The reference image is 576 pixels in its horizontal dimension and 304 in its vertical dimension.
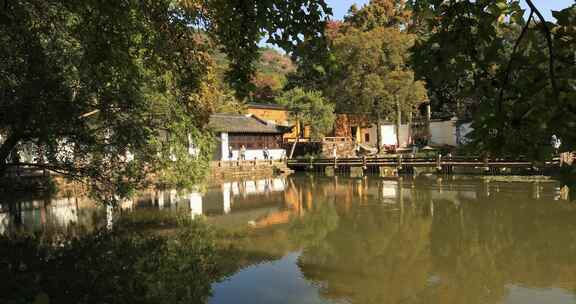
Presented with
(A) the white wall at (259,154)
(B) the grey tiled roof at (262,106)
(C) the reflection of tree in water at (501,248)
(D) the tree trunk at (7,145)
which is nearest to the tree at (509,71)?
(C) the reflection of tree in water at (501,248)

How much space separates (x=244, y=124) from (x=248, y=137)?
0.89m

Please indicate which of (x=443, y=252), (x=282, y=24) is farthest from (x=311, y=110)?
→ (x=282, y=24)

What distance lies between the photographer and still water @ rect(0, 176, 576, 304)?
7.08 meters

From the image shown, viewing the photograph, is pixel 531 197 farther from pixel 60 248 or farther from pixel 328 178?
pixel 60 248

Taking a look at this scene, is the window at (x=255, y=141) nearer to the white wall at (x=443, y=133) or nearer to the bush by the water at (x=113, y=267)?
the white wall at (x=443, y=133)

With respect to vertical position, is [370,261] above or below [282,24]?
below

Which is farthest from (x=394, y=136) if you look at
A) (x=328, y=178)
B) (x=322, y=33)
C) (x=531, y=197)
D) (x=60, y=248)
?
(x=322, y=33)

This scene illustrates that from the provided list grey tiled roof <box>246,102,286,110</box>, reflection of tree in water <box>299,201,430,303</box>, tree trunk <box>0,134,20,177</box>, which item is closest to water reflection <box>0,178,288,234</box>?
tree trunk <box>0,134,20,177</box>

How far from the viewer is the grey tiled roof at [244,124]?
29438 mm

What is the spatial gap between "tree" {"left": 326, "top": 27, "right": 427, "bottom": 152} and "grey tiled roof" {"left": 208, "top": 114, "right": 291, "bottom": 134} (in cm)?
510

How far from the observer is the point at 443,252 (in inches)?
368

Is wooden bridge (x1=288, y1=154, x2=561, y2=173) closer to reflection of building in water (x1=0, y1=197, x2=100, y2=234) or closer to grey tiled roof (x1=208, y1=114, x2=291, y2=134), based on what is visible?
grey tiled roof (x1=208, y1=114, x2=291, y2=134)

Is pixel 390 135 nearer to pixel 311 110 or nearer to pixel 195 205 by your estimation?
pixel 311 110

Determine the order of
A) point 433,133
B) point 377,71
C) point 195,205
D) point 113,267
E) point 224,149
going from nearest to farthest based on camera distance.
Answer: point 113,267
point 195,205
point 377,71
point 224,149
point 433,133
